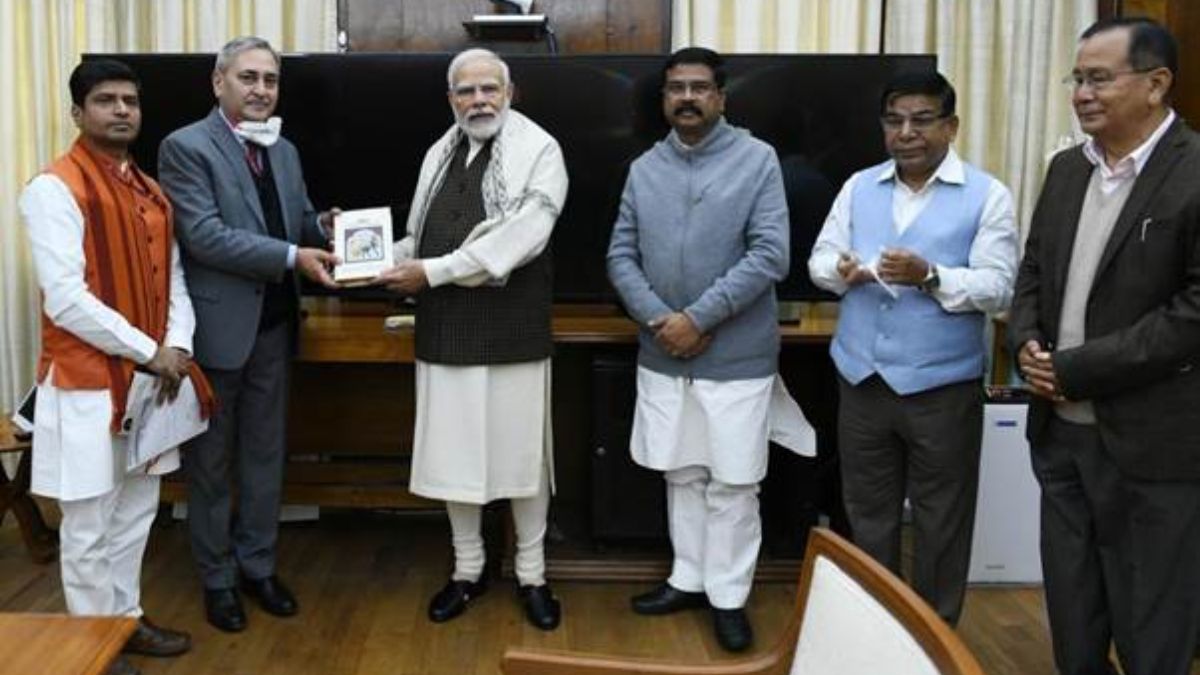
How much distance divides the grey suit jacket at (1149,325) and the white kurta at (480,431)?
4.46 ft

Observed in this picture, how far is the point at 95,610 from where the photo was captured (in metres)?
2.60

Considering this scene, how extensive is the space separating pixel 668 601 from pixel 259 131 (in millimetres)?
1749

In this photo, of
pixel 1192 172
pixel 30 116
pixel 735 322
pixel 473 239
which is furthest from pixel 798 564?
pixel 30 116

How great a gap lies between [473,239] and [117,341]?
89 centimetres

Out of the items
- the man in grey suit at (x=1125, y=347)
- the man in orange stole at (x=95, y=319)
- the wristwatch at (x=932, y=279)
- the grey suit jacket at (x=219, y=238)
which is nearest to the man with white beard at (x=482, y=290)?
the grey suit jacket at (x=219, y=238)

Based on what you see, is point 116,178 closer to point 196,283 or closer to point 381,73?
→ point 196,283

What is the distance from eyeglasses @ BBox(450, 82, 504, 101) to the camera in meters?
2.79

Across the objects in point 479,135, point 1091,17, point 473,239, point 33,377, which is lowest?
point 33,377

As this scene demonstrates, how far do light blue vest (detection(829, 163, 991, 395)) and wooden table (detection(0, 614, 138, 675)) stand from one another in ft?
5.75

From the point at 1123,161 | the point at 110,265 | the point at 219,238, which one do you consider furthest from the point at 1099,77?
the point at 110,265

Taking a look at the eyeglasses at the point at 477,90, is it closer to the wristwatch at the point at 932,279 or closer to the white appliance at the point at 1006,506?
the wristwatch at the point at 932,279

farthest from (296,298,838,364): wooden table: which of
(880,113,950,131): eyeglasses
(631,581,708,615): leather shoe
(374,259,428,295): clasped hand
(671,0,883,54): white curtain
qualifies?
(671,0,883,54): white curtain

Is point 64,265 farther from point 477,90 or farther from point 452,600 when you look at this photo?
point 452,600

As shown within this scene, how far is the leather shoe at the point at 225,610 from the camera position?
2.98m
